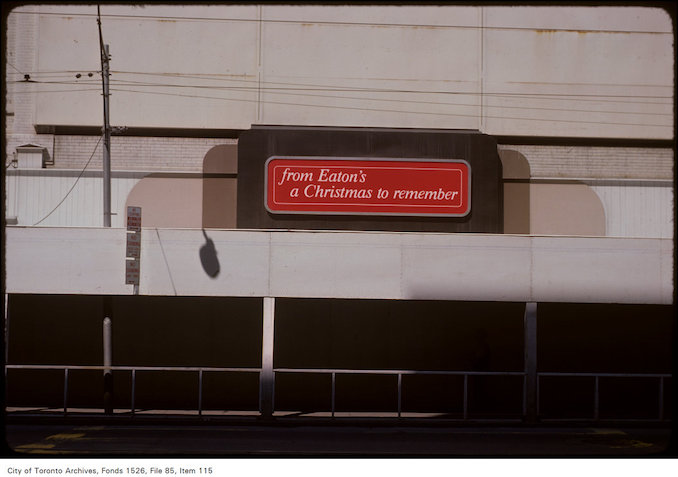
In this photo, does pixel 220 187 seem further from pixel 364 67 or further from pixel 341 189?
pixel 364 67

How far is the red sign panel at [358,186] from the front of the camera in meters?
19.2

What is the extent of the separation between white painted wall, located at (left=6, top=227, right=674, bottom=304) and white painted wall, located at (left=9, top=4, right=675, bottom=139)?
6338 mm

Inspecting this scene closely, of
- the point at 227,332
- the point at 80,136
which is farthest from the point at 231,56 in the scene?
the point at 227,332

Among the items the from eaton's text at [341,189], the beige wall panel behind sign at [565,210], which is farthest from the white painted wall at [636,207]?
the from eaton's text at [341,189]

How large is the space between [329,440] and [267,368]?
2.21 m

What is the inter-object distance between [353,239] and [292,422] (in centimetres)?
378

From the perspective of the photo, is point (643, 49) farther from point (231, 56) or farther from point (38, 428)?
point (38, 428)

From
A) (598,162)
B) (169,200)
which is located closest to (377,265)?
(169,200)

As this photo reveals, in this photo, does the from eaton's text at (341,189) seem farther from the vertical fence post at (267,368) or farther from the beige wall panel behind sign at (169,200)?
the vertical fence post at (267,368)

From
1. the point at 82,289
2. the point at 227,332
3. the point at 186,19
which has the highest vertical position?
the point at 186,19

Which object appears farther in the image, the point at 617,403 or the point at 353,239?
the point at 617,403

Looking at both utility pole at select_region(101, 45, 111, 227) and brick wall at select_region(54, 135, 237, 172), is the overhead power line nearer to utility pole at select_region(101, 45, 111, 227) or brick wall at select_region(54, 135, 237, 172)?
utility pole at select_region(101, 45, 111, 227)

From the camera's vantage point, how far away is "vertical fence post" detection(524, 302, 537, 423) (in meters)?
15.4

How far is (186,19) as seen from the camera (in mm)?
21312
